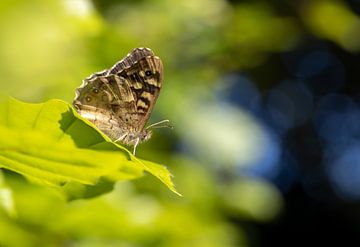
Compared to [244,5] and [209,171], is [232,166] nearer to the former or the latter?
[209,171]

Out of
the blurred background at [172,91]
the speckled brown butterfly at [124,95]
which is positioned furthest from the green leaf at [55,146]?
the speckled brown butterfly at [124,95]

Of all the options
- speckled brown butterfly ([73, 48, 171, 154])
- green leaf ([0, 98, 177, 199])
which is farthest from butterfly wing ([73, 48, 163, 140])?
green leaf ([0, 98, 177, 199])

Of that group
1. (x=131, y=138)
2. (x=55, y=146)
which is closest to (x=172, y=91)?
(x=131, y=138)

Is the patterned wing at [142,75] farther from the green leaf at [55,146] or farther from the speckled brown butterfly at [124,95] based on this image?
the green leaf at [55,146]

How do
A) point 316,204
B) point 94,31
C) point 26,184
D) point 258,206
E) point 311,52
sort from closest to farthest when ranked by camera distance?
point 26,184 < point 94,31 < point 258,206 < point 311,52 < point 316,204

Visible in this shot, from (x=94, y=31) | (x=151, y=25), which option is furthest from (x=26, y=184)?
(x=151, y=25)

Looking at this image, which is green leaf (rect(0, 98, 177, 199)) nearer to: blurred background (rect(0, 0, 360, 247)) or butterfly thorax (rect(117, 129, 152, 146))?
blurred background (rect(0, 0, 360, 247))
